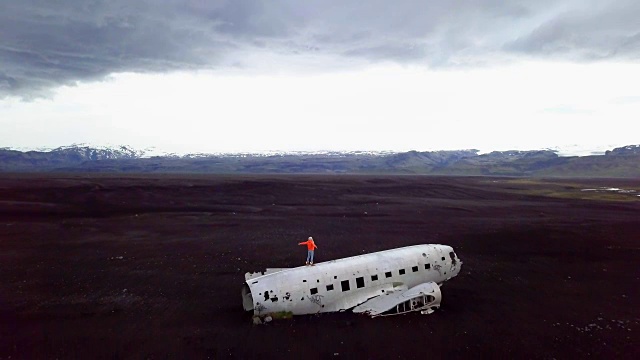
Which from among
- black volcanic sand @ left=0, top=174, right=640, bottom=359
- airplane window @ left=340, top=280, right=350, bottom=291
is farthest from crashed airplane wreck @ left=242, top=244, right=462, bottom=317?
black volcanic sand @ left=0, top=174, right=640, bottom=359

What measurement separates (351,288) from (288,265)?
11.9 meters

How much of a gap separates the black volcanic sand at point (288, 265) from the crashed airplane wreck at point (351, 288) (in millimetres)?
717

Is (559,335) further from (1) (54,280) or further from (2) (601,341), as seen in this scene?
(1) (54,280)

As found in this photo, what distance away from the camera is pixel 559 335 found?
2058 centimetres

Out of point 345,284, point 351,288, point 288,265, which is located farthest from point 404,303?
point 288,265

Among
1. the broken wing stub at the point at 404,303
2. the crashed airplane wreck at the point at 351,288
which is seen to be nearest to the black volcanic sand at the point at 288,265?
the broken wing stub at the point at 404,303

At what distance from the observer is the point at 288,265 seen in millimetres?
33625

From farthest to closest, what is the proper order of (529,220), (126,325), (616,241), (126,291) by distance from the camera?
(529,220) → (616,241) → (126,291) → (126,325)

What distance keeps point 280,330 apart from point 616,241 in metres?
41.5

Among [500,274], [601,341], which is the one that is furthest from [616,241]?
[601,341]

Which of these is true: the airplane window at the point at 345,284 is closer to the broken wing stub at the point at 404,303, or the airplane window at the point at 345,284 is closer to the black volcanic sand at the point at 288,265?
the broken wing stub at the point at 404,303

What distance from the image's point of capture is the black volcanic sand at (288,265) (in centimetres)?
1944

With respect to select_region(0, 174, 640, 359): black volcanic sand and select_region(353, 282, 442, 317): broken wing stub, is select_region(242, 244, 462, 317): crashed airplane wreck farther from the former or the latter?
select_region(0, 174, 640, 359): black volcanic sand

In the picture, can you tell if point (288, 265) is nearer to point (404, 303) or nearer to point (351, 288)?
point (351, 288)
